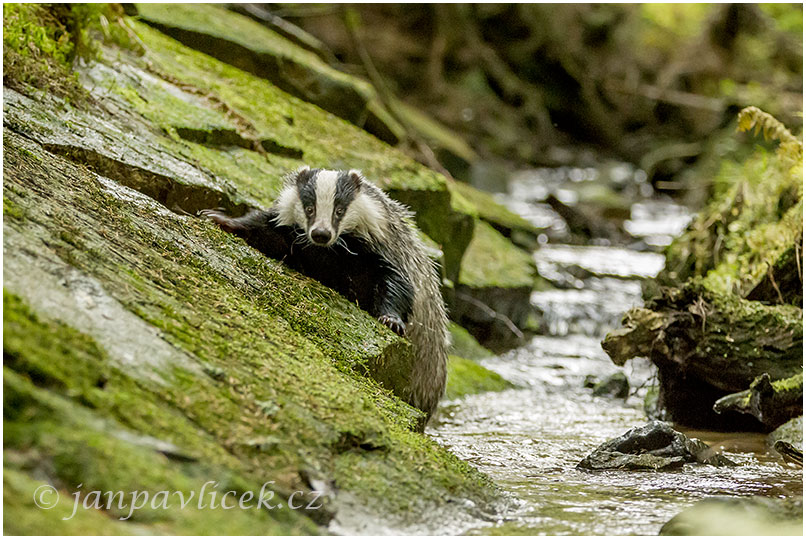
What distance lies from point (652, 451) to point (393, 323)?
54.7 inches

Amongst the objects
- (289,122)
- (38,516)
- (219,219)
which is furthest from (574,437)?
(289,122)

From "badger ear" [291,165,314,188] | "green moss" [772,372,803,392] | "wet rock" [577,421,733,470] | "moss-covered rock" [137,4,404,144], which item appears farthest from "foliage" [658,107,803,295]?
"moss-covered rock" [137,4,404,144]

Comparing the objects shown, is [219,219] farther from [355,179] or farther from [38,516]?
[38,516]

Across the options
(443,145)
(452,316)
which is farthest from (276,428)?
(443,145)

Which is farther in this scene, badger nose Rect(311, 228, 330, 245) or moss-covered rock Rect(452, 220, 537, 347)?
moss-covered rock Rect(452, 220, 537, 347)

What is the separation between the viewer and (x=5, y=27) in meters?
4.57

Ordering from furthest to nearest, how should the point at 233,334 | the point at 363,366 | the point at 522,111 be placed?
1. the point at 522,111
2. the point at 363,366
3. the point at 233,334

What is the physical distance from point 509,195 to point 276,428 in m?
12.2

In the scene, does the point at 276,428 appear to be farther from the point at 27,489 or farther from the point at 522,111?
the point at 522,111

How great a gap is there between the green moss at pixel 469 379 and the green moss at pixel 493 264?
139cm

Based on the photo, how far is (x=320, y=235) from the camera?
4.22 metres

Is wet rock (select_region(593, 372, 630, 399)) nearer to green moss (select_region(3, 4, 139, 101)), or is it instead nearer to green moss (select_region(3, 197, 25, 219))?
green moss (select_region(3, 4, 139, 101))

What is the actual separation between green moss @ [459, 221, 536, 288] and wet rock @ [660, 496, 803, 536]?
5.04 m

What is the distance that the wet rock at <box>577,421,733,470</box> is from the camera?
3.82 metres
